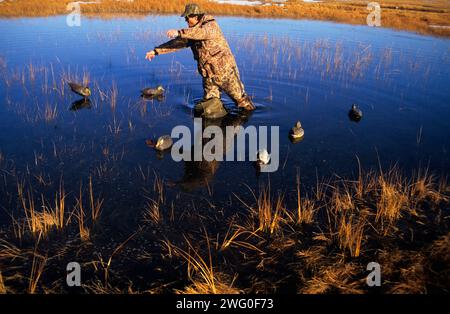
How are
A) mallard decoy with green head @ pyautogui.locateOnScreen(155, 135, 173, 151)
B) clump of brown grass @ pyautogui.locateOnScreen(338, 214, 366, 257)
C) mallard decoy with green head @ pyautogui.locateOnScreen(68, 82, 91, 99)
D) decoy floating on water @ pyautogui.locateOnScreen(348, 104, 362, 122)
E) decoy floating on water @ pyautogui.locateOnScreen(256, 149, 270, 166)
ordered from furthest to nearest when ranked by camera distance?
mallard decoy with green head @ pyautogui.locateOnScreen(68, 82, 91, 99), decoy floating on water @ pyautogui.locateOnScreen(348, 104, 362, 122), mallard decoy with green head @ pyautogui.locateOnScreen(155, 135, 173, 151), decoy floating on water @ pyautogui.locateOnScreen(256, 149, 270, 166), clump of brown grass @ pyautogui.locateOnScreen(338, 214, 366, 257)

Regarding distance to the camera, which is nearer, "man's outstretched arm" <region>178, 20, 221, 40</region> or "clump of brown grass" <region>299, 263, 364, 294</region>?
"clump of brown grass" <region>299, 263, 364, 294</region>

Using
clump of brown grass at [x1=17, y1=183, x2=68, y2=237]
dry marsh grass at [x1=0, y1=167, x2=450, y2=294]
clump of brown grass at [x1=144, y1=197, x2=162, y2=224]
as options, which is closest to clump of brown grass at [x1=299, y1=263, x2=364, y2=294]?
dry marsh grass at [x1=0, y1=167, x2=450, y2=294]

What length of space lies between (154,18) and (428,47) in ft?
53.8

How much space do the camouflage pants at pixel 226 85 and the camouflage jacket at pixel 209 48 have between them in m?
0.11

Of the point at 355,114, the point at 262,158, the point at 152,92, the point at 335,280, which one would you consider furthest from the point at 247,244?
the point at 152,92

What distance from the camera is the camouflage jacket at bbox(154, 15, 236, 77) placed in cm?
893

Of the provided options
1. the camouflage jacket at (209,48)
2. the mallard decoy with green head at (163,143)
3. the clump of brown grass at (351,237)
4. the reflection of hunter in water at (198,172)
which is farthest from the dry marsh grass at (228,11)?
the clump of brown grass at (351,237)

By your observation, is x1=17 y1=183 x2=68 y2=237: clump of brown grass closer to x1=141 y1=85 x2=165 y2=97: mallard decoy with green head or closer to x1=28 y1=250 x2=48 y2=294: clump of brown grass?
x1=28 y1=250 x2=48 y2=294: clump of brown grass

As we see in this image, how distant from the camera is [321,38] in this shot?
1959cm

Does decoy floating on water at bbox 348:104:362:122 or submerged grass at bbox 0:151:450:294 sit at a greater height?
decoy floating on water at bbox 348:104:362:122

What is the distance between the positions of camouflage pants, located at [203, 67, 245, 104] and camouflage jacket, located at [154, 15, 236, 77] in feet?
0.35

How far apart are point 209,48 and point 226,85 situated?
103cm
